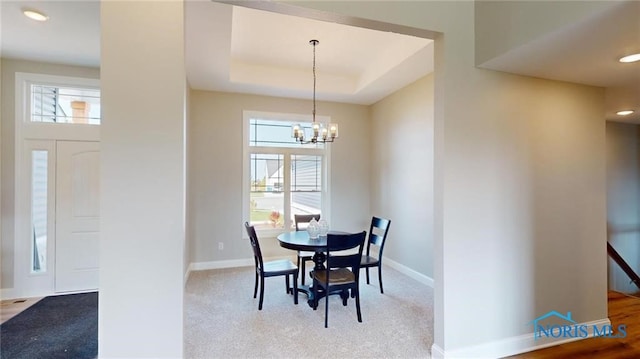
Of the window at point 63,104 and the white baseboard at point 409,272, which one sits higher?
the window at point 63,104

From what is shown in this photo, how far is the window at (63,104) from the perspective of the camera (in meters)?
3.69

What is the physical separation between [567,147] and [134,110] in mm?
3401

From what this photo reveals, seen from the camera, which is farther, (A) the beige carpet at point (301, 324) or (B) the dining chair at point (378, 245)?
(B) the dining chair at point (378, 245)

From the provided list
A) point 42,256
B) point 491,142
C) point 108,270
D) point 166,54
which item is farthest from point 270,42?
point 42,256

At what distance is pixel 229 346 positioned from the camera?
2539mm

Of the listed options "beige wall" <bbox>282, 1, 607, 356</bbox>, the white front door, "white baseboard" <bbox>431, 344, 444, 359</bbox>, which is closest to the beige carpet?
"white baseboard" <bbox>431, 344, 444, 359</bbox>

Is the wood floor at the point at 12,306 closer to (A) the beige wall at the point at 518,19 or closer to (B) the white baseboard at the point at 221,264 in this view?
(B) the white baseboard at the point at 221,264

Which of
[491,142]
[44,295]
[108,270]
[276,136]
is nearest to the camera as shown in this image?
[108,270]

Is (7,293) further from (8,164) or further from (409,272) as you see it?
(409,272)

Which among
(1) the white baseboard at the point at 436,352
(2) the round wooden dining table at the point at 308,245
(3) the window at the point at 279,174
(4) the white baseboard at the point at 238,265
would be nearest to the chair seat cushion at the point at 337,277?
(2) the round wooden dining table at the point at 308,245

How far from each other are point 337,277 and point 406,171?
2.16 m

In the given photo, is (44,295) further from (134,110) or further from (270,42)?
(270,42)

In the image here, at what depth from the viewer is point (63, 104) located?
378 centimetres

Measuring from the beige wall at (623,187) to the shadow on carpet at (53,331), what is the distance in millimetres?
7157
